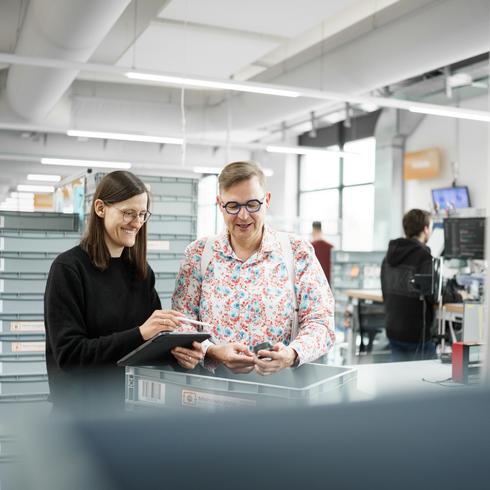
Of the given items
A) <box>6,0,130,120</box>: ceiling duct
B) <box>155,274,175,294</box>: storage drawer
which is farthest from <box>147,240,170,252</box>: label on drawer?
<box>6,0,130,120</box>: ceiling duct

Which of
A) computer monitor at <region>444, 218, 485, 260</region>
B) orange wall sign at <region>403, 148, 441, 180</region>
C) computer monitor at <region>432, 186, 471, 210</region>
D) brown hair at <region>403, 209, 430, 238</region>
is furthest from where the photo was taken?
orange wall sign at <region>403, 148, 441, 180</region>

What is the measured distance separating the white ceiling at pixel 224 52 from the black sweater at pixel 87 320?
2671mm

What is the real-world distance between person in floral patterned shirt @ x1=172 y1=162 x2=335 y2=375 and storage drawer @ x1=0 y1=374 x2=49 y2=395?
5.59 ft

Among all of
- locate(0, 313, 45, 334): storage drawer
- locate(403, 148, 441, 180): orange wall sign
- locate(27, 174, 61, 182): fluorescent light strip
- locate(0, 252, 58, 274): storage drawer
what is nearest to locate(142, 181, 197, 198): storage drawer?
locate(0, 252, 58, 274): storage drawer

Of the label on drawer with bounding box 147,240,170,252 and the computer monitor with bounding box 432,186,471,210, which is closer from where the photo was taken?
the label on drawer with bounding box 147,240,170,252

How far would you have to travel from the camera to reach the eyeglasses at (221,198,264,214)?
1740 millimetres

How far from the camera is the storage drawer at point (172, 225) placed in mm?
3400

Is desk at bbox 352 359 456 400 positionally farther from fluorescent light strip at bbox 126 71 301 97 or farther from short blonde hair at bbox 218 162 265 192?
fluorescent light strip at bbox 126 71 301 97

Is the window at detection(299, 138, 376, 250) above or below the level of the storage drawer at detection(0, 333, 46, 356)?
above

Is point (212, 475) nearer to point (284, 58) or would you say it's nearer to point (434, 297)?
point (434, 297)

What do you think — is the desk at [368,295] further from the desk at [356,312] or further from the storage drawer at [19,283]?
the storage drawer at [19,283]

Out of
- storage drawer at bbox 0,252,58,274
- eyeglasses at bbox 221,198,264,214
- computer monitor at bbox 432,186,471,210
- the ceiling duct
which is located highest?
the ceiling duct

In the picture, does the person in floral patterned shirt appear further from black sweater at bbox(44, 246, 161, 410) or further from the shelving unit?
the shelving unit

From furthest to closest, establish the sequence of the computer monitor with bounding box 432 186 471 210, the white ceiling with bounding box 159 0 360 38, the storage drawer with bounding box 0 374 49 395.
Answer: the computer monitor with bounding box 432 186 471 210, the white ceiling with bounding box 159 0 360 38, the storage drawer with bounding box 0 374 49 395
